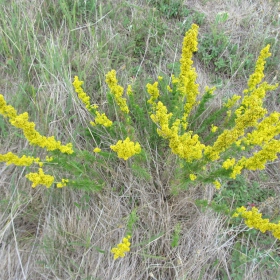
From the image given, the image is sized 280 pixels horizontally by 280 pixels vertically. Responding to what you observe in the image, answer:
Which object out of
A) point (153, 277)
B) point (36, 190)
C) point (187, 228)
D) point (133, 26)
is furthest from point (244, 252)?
point (133, 26)

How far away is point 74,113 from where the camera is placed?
2.77 meters

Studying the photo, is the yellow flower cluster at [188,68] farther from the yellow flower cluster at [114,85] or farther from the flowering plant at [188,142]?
the yellow flower cluster at [114,85]

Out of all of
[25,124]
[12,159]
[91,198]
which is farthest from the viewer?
[91,198]

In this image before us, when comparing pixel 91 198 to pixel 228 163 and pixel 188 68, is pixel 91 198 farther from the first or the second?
pixel 188 68

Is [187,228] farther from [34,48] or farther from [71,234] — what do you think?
[34,48]

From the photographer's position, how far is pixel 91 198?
2.47 meters

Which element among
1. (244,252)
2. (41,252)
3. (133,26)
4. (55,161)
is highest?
(133,26)

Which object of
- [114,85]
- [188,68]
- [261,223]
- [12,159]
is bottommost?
[12,159]

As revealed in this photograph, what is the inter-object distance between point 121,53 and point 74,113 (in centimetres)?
98

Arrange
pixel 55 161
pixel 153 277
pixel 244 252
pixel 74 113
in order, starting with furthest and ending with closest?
pixel 74 113 → pixel 244 252 → pixel 153 277 → pixel 55 161

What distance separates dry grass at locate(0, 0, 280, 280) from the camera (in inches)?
88.4

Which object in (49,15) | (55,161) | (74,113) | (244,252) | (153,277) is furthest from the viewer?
(49,15)

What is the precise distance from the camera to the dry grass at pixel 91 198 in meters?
2.25

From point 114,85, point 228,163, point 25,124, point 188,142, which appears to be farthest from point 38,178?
point 228,163
